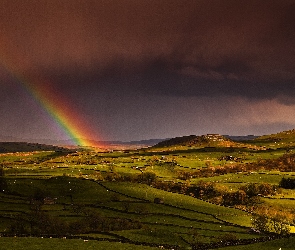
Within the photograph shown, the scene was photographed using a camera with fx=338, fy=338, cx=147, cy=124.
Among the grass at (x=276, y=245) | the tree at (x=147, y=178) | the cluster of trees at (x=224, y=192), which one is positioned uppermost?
the grass at (x=276, y=245)

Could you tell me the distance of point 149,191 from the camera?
12444cm

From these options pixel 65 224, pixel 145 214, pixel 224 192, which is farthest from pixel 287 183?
pixel 65 224

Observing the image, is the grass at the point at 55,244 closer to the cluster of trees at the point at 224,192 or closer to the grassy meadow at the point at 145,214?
the grassy meadow at the point at 145,214

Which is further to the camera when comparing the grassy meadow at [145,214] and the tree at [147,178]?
the tree at [147,178]

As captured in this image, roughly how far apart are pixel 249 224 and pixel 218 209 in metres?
16.7

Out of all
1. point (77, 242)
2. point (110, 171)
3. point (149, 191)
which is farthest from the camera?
point (110, 171)

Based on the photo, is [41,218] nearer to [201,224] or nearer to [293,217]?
[201,224]

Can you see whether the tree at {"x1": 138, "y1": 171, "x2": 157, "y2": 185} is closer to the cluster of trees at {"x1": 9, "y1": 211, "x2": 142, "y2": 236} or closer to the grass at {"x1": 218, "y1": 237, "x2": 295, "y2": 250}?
the cluster of trees at {"x1": 9, "y1": 211, "x2": 142, "y2": 236}

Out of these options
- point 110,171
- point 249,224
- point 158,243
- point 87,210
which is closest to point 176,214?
point 249,224

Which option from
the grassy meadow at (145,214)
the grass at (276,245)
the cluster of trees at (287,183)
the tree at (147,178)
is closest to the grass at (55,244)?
the grassy meadow at (145,214)

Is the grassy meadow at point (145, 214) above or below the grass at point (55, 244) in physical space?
below

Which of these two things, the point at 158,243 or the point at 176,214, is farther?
the point at 176,214

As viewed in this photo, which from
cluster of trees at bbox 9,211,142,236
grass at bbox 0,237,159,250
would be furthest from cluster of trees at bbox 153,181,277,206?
grass at bbox 0,237,159,250

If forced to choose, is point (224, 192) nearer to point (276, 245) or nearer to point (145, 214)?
point (145, 214)
